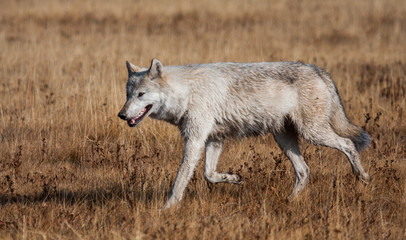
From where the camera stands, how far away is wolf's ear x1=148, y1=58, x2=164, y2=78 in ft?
18.0

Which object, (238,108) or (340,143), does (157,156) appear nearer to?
(238,108)

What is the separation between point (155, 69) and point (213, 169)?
4.26 ft

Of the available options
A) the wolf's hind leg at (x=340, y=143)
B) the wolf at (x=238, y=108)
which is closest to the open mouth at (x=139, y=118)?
the wolf at (x=238, y=108)

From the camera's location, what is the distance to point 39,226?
15.6ft

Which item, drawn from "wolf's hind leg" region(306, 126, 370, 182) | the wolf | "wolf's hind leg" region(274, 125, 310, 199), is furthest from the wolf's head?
"wolf's hind leg" region(306, 126, 370, 182)

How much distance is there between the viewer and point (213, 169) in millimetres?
5898

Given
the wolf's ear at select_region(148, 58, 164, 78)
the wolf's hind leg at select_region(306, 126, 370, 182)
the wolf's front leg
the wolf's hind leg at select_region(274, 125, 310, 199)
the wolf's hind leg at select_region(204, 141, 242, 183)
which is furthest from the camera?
the wolf's hind leg at select_region(274, 125, 310, 199)

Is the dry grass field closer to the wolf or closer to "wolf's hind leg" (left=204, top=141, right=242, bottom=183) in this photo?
"wolf's hind leg" (left=204, top=141, right=242, bottom=183)

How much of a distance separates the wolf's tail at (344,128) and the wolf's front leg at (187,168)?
1747 millimetres

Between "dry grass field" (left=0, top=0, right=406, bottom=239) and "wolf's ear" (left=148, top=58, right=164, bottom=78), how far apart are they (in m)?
1.15

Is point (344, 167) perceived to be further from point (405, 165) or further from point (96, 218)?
point (96, 218)

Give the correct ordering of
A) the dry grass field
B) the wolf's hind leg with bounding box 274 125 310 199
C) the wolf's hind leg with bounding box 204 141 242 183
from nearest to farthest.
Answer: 1. the dry grass field
2. the wolf's hind leg with bounding box 204 141 242 183
3. the wolf's hind leg with bounding box 274 125 310 199

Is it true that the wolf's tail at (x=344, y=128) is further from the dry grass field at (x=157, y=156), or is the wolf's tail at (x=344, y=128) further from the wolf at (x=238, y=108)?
the dry grass field at (x=157, y=156)

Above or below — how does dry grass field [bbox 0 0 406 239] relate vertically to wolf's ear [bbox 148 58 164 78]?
below
